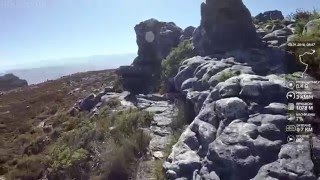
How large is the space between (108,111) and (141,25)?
19.0 metres

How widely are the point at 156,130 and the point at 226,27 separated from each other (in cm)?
899

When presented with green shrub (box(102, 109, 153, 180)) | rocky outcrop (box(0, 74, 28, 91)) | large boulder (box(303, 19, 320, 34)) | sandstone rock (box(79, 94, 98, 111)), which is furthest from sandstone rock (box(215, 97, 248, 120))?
rocky outcrop (box(0, 74, 28, 91))

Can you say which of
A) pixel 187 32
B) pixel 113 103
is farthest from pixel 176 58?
pixel 187 32

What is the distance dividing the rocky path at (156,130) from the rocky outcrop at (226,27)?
489cm

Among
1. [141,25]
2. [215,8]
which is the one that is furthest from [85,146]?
[141,25]

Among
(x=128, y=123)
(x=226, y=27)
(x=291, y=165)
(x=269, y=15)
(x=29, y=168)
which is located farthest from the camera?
(x=269, y=15)

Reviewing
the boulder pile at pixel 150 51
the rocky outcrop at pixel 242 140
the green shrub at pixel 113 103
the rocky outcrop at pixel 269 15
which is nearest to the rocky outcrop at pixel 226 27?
the rocky outcrop at pixel 242 140

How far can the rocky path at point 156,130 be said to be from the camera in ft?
41.9

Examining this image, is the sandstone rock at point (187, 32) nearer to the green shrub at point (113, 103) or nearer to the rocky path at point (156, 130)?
the rocky path at point (156, 130)

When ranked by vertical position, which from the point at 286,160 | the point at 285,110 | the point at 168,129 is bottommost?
the point at 168,129

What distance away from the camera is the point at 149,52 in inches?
1359

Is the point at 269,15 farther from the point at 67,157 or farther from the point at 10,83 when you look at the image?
the point at 10,83

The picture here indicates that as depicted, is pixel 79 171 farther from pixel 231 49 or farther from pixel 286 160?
pixel 231 49

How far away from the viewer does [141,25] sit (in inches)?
1479
